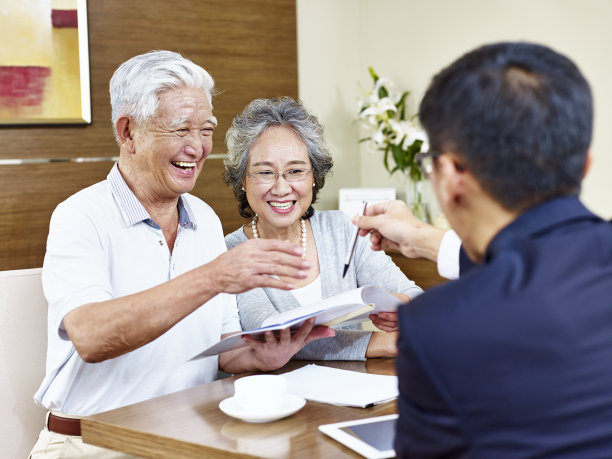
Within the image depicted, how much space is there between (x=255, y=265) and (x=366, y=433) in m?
0.43

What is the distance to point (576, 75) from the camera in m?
0.96

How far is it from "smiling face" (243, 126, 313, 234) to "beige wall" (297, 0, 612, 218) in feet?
5.04

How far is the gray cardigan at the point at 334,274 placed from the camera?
221 centimetres

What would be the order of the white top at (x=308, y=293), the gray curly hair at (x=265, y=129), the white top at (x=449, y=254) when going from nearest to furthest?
1. the white top at (x=449, y=254)
2. the white top at (x=308, y=293)
3. the gray curly hair at (x=265, y=129)

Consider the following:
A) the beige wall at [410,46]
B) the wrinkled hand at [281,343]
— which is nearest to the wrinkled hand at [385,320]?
the wrinkled hand at [281,343]

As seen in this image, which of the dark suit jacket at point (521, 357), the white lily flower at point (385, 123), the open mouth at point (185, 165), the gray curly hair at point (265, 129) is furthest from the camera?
the white lily flower at point (385, 123)

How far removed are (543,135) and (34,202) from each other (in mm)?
2292

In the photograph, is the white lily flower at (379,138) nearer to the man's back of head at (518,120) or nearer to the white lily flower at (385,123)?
the white lily flower at (385,123)

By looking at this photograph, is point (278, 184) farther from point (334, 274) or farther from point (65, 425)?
point (65, 425)

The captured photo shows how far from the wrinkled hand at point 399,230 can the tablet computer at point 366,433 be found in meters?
0.50

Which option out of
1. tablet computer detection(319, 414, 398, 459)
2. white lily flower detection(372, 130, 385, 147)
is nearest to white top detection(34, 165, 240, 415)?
tablet computer detection(319, 414, 398, 459)

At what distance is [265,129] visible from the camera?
2.47 meters

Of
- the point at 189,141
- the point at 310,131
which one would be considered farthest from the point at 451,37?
the point at 189,141

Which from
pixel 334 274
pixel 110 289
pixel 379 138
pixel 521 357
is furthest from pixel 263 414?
pixel 379 138
